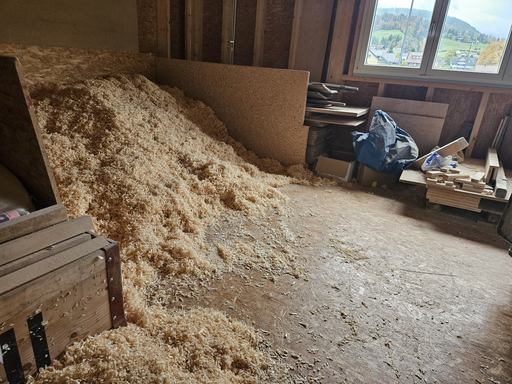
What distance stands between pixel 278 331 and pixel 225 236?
902mm

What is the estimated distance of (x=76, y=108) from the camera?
2.79 m

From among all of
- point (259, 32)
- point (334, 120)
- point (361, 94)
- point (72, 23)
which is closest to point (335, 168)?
point (334, 120)

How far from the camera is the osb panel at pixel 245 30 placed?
4.43 meters

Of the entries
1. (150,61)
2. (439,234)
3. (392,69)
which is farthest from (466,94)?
(150,61)

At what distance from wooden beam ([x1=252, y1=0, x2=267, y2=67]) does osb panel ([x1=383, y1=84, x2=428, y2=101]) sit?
1828 mm

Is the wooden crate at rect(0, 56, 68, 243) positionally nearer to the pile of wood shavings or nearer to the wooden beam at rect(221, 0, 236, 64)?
the pile of wood shavings

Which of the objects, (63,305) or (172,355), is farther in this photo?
(172,355)

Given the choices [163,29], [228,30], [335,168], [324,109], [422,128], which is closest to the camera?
[324,109]

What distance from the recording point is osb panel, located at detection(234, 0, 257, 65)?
174 inches

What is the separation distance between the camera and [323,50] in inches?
163

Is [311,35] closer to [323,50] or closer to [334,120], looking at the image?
[323,50]

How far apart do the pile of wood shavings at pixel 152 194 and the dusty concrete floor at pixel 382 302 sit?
0.19 m

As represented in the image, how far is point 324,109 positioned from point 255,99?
0.84m

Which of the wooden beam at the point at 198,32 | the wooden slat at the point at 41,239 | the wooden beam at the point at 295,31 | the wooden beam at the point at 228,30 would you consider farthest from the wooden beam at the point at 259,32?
the wooden slat at the point at 41,239
